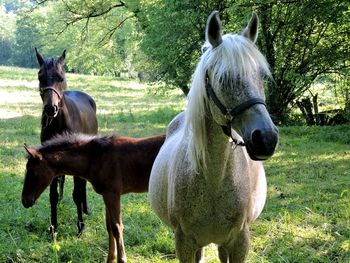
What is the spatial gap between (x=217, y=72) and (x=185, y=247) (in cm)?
123

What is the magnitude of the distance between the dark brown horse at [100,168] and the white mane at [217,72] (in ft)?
6.25

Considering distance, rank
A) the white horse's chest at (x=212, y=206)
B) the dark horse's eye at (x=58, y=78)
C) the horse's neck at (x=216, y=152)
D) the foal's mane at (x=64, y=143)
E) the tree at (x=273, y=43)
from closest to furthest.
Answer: the horse's neck at (x=216, y=152) < the white horse's chest at (x=212, y=206) < the foal's mane at (x=64, y=143) < the dark horse's eye at (x=58, y=78) < the tree at (x=273, y=43)

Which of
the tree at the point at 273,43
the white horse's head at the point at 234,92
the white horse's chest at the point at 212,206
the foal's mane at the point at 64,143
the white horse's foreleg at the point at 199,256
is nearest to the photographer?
the white horse's head at the point at 234,92

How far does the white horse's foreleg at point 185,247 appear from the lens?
2.63 metres

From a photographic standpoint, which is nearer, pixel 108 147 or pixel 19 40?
pixel 108 147

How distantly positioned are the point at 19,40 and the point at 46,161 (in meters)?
74.0

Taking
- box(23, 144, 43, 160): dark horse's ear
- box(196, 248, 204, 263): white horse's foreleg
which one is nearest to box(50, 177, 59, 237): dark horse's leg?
box(23, 144, 43, 160): dark horse's ear

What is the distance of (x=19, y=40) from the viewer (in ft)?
234

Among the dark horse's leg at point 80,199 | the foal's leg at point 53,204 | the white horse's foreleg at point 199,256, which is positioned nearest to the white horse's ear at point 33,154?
the foal's leg at point 53,204

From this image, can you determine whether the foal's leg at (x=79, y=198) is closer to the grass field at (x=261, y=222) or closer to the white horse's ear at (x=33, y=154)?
the grass field at (x=261, y=222)

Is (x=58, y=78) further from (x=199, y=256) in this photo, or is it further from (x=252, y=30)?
(x=252, y=30)

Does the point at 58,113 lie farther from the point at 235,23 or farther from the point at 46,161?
the point at 235,23

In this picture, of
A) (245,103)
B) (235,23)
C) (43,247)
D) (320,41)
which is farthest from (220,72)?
(320,41)

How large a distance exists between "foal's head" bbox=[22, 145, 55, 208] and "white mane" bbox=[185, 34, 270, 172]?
7.07 ft
